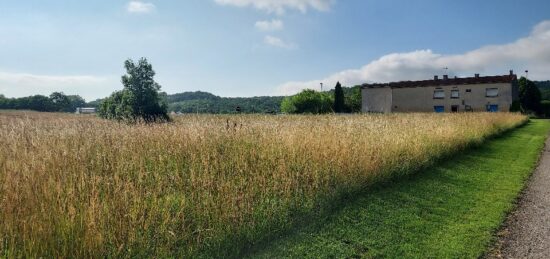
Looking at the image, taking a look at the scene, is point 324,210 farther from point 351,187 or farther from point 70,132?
point 70,132

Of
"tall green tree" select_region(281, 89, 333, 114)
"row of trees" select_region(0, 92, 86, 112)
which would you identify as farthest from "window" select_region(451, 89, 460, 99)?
"row of trees" select_region(0, 92, 86, 112)

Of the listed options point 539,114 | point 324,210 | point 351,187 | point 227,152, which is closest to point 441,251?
point 324,210

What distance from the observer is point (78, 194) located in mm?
4457

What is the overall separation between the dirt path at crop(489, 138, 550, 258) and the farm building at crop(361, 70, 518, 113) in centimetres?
4791

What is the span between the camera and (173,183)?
549cm

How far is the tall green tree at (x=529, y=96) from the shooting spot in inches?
2201

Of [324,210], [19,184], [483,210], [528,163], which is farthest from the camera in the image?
[528,163]

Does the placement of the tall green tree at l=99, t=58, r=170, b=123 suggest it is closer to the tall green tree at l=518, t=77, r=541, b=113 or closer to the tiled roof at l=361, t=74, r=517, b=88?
the tiled roof at l=361, t=74, r=517, b=88

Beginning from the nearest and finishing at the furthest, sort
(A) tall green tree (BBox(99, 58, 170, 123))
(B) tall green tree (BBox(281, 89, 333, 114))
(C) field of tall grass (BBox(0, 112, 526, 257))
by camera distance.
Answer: (C) field of tall grass (BBox(0, 112, 526, 257)) → (A) tall green tree (BBox(99, 58, 170, 123)) → (B) tall green tree (BBox(281, 89, 333, 114))

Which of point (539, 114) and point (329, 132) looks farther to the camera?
point (539, 114)

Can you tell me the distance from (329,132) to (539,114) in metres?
59.2

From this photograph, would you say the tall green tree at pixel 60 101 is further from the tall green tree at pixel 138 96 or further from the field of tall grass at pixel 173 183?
the field of tall grass at pixel 173 183

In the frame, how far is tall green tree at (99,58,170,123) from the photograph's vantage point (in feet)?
95.5

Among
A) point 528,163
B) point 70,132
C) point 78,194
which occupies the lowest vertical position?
point 528,163
